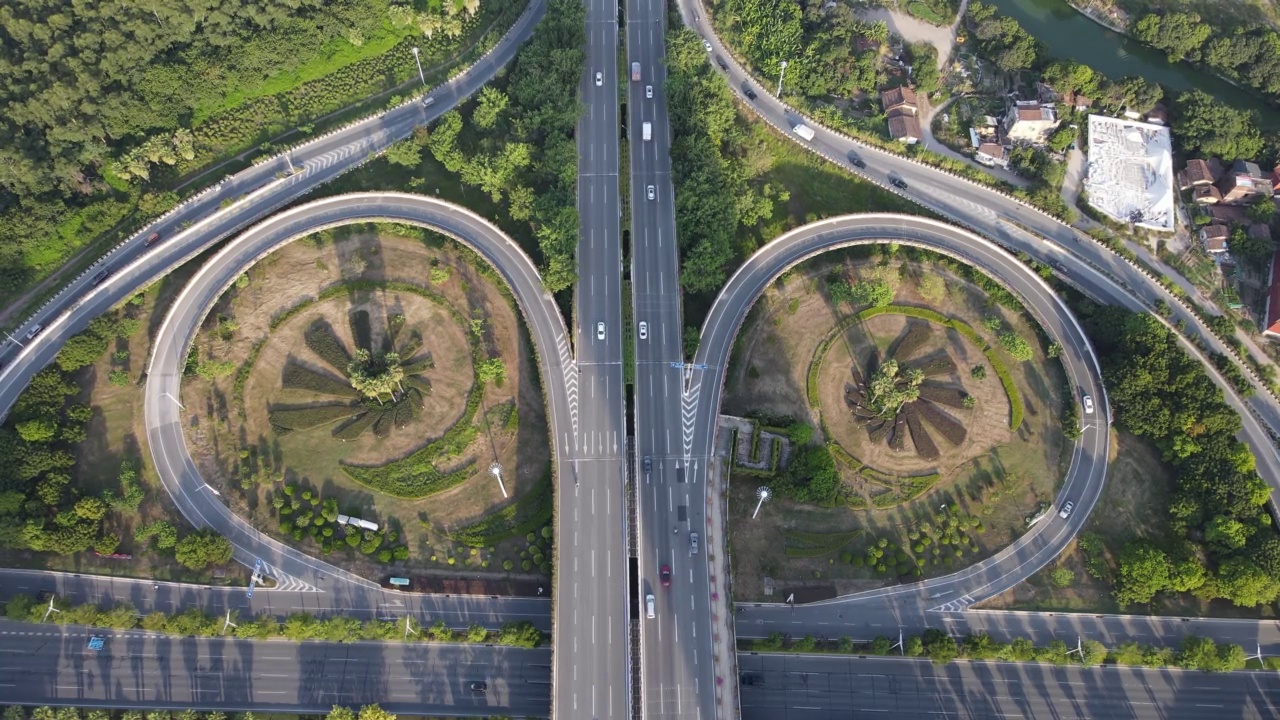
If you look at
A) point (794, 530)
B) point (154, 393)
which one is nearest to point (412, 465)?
point (154, 393)

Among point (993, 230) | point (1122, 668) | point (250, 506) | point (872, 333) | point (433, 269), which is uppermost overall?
point (993, 230)

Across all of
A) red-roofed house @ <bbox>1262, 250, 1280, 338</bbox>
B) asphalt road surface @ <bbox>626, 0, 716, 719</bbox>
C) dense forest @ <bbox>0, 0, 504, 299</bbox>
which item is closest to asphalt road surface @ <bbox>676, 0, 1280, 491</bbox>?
red-roofed house @ <bbox>1262, 250, 1280, 338</bbox>

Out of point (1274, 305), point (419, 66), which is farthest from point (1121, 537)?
point (419, 66)

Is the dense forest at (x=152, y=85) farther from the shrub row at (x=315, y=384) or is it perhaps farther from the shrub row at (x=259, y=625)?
the shrub row at (x=259, y=625)

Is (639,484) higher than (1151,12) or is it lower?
lower

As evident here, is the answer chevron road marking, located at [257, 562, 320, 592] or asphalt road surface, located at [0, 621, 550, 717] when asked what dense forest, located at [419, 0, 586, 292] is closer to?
chevron road marking, located at [257, 562, 320, 592]

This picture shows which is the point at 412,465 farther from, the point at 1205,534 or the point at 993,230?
the point at 1205,534

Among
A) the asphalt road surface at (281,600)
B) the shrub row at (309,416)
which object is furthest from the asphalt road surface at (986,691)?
the shrub row at (309,416)
